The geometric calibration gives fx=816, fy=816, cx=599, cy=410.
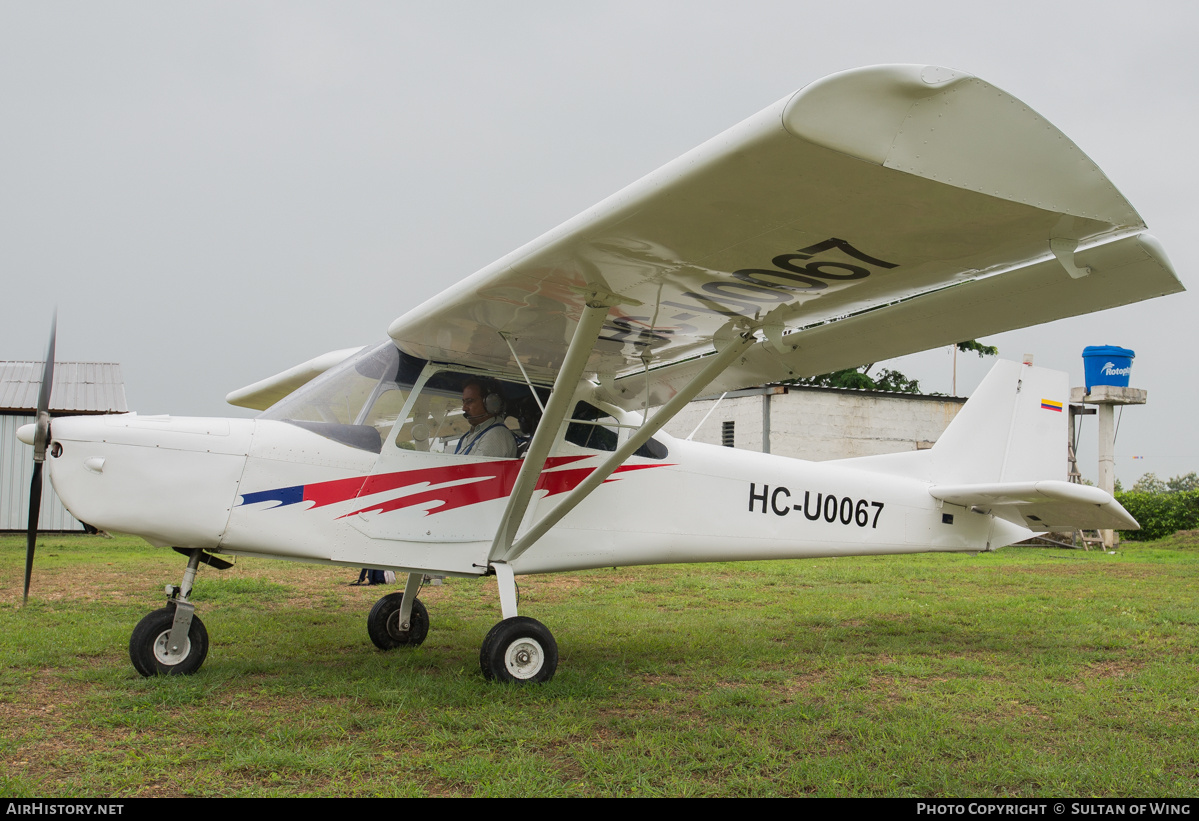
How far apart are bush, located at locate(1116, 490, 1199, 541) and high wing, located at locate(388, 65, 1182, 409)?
73.8ft

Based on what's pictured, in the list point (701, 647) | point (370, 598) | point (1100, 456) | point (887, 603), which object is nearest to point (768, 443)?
point (1100, 456)

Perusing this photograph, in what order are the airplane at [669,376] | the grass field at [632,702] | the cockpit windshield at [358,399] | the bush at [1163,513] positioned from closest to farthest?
the airplane at [669,376] → the grass field at [632,702] → the cockpit windshield at [358,399] → the bush at [1163,513]

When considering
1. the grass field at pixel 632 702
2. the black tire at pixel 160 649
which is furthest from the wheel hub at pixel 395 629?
the black tire at pixel 160 649

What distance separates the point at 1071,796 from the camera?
3084 millimetres

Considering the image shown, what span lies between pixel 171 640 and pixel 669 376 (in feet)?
12.5

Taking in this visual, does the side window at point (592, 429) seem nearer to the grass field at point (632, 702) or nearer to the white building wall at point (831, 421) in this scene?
the grass field at point (632, 702)

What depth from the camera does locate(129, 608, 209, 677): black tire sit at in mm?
4707

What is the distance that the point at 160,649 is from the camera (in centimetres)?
479

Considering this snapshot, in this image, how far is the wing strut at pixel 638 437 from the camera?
4625 mm

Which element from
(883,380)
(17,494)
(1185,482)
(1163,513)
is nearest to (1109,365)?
(1163,513)

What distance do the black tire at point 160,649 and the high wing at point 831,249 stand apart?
2184mm

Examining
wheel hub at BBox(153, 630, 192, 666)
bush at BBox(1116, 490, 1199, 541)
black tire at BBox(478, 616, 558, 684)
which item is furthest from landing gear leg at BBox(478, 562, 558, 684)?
bush at BBox(1116, 490, 1199, 541)

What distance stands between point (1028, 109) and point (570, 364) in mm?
2638

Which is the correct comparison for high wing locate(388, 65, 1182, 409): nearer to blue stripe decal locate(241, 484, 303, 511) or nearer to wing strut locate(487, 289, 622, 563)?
wing strut locate(487, 289, 622, 563)
